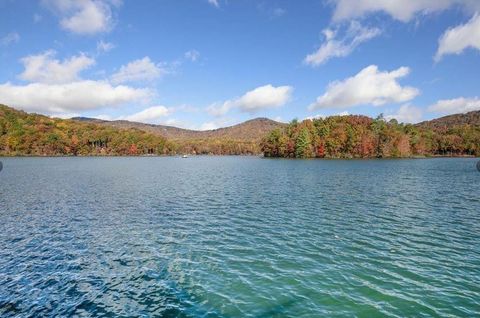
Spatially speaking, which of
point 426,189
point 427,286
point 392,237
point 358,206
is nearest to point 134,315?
point 427,286

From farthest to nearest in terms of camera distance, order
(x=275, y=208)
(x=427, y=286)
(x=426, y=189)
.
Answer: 1. (x=426, y=189)
2. (x=275, y=208)
3. (x=427, y=286)

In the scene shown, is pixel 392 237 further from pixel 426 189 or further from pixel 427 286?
pixel 426 189

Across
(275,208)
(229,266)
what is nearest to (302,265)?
(229,266)

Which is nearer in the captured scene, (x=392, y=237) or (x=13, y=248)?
(x=13, y=248)

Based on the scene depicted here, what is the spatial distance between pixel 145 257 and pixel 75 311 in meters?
7.89

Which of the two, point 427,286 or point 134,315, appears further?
point 427,286

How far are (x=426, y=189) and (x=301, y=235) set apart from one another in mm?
42195

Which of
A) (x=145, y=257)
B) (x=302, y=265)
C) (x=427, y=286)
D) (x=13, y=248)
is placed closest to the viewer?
(x=427, y=286)

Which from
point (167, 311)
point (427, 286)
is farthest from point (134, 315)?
point (427, 286)

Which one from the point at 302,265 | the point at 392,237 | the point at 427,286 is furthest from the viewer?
the point at 392,237

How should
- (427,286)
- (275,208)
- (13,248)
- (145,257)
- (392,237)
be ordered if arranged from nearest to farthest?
1. (427,286)
2. (145,257)
3. (13,248)
4. (392,237)
5. (275,208)

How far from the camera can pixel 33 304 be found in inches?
639

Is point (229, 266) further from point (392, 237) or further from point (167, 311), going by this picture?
point (392, 237)

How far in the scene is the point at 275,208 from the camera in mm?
41812
